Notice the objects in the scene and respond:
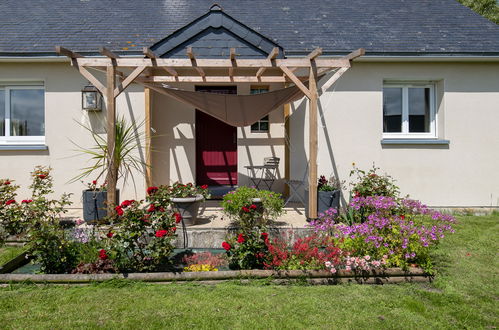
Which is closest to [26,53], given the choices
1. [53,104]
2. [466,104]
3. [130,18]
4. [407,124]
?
[53,104]

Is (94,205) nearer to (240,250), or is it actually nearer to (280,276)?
(240,250)

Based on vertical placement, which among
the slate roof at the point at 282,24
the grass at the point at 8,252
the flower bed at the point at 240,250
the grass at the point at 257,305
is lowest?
Result: the grass at the point at 257,305

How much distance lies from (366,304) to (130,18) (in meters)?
8.15

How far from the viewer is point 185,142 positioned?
690 cm

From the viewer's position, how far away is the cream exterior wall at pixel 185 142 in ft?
22.5

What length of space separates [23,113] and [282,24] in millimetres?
6118

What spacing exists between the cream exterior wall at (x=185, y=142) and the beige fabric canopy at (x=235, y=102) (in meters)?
1.47

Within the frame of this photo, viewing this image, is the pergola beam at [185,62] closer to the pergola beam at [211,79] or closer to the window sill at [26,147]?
the pergola beam at [211,79]

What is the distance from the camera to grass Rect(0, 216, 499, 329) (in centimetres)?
253

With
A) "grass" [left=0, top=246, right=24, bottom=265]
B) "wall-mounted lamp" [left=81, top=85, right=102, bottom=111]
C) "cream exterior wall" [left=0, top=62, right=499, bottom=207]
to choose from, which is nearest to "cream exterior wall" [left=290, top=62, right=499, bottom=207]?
"cream exterior wall" [left=0, top=62, right=499, bottom=207]

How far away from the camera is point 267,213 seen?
4.40 m

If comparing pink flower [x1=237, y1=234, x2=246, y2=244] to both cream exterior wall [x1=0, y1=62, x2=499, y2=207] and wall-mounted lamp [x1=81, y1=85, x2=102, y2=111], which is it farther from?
wall-mounted lamp [x1=81, y1=85, x2=102, y2=111]

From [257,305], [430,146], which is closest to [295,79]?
[257,305]

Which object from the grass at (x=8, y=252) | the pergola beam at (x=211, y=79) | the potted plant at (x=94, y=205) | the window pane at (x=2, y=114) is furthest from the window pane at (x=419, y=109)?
the window pane at (x=2, y=114)
